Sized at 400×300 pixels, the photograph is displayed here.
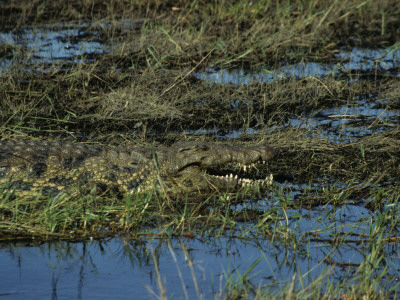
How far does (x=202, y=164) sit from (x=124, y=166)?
0.72 meters

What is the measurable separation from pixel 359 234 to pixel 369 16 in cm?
767

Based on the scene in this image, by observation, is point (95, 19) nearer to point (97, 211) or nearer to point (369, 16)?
point (369, 16)

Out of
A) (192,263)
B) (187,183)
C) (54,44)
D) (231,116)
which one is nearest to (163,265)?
(192,263)

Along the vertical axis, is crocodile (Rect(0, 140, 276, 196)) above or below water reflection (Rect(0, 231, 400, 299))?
above

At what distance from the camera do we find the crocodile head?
19.9ft

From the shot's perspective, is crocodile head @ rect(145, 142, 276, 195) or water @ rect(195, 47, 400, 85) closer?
crocodile head @ rect(145, 142, 276, 195)

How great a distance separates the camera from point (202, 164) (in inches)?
241

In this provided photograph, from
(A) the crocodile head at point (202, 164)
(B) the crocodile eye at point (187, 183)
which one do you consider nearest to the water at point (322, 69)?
(A) the crocodile head at point (202, 164)

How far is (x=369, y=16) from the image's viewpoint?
459 inches

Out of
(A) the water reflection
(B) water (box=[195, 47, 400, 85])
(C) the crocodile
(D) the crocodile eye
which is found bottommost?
(A) the water reflection

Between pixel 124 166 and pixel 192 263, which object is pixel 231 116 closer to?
pixel 124 166

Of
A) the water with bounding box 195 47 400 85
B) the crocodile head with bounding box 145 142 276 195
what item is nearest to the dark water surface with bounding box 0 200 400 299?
the crocodile head with bounding box 145 142 276 195

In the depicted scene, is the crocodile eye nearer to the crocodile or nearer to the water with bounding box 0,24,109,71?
the crocodile

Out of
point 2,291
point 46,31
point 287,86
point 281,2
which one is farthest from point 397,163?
point 46,31
